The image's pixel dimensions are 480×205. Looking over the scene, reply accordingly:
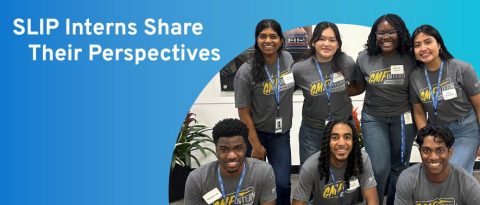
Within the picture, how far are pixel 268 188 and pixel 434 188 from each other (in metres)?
0.88

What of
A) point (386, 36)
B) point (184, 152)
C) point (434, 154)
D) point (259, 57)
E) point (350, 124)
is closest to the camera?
point (434, 154)

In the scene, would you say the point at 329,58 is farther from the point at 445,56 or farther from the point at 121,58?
the point at 121,58

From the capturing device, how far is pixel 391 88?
3469mm

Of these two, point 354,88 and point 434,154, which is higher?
point 354,88

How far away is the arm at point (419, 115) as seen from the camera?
347cm

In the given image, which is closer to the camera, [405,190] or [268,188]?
[405,190]

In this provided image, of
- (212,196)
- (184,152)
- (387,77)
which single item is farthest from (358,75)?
(184,152)

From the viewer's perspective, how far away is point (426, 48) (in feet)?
10.8

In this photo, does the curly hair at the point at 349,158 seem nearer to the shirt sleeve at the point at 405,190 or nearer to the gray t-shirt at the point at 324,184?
the gray t-shirt at the point at 324,184

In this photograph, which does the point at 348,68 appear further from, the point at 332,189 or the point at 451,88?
the point at 332,189

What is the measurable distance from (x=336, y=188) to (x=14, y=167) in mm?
2017

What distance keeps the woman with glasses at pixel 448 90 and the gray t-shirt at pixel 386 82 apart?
0.06 metres

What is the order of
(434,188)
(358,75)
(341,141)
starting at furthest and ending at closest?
1. (358,75)
2. (341,141)
3. (434,188)

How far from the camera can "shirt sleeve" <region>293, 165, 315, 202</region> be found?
325 cm
